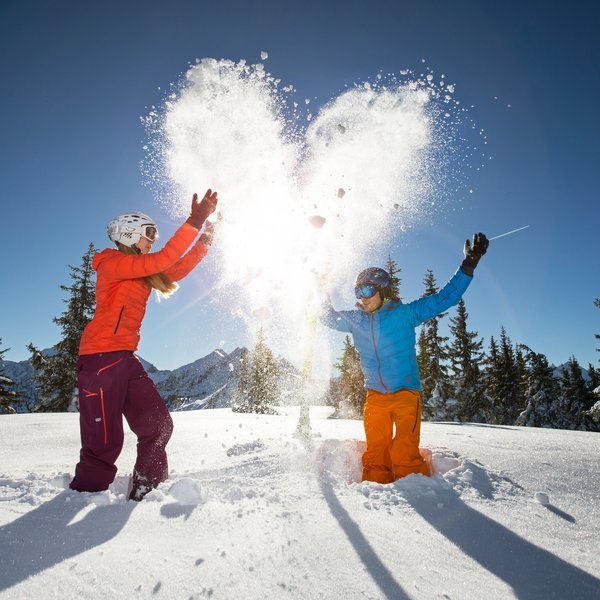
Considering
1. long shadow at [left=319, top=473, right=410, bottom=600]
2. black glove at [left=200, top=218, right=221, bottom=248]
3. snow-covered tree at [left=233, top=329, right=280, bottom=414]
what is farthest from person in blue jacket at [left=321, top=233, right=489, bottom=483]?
snow-covered tree at [left=233, top=329, right=280, bottom=414]

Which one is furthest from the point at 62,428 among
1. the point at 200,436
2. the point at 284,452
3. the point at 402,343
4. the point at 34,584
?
the point at 34,584

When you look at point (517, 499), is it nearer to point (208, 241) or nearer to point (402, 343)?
point (402, 343)

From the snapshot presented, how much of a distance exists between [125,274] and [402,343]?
319cm

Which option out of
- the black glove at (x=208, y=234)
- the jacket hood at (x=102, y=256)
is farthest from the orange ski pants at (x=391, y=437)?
the jacket hood at (x=102, y=256)

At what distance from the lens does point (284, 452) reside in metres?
4.48

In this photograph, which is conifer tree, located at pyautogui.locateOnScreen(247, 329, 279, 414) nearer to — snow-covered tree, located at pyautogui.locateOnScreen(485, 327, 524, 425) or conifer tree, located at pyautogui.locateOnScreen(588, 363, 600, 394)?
snow-covered tree, located at pyautogui.locateOnScreen(485, 327, 524, 425)

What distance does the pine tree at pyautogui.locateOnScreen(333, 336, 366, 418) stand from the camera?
30406mm

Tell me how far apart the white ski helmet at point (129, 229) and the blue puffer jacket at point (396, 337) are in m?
2.84

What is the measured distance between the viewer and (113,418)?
10.7 ft

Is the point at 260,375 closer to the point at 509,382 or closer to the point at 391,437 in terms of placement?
the point at 509,382

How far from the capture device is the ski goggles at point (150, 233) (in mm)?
3966

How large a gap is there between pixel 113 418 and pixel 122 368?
418 mm

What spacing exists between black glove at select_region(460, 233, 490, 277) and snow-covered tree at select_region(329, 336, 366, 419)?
24119mm

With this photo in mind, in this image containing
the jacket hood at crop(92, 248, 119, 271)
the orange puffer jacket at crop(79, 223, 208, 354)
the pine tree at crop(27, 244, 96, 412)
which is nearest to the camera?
the orange puffer jacket at crop(79, 223, 208, 354)
